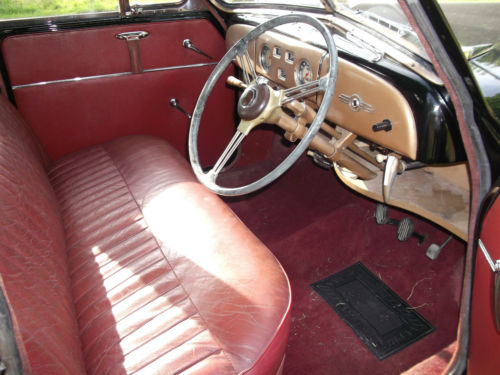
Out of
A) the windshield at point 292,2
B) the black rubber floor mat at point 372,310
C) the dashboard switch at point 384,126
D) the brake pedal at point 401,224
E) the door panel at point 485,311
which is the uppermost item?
the windshield at point 292,2

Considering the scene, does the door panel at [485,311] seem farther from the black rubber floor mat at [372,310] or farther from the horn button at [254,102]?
the horn button at [254,102]

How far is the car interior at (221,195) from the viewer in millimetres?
1112

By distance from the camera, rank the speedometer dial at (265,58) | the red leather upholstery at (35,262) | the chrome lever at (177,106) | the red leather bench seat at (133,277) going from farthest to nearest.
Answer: the chrome lever at (177,106)
the speedometer dial at (265,58)
the red leather bench seat at (133,277)
the red leather upholstery at (35,262)

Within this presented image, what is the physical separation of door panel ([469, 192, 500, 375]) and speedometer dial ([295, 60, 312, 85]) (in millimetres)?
870

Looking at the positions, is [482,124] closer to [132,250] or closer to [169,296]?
[169,296]

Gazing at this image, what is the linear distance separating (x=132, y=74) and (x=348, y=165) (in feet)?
4.18

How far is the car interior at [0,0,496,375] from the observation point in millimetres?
1112

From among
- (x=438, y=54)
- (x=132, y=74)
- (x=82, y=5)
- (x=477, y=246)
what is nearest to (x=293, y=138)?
(x=438, y=54)

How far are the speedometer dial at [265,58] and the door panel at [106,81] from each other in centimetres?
52

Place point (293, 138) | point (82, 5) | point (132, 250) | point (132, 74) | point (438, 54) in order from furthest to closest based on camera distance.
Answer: point (132, 74) → point (82, 5) → point (293, 138) → point (132, 250) → point (438, 54)

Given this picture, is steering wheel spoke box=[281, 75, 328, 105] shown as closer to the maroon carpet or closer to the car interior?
the car interior

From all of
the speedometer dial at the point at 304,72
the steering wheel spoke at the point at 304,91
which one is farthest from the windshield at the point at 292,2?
the steering wheel spoke at the point at 304,91

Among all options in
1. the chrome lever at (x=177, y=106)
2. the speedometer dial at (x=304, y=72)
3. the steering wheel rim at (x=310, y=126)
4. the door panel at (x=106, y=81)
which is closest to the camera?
the steering wheel rim at (x=310, y=126)

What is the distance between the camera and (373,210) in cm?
230
